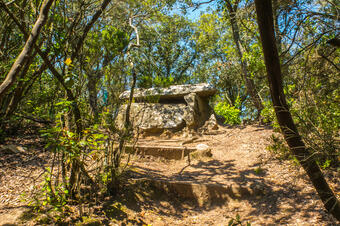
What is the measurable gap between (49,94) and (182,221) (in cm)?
378

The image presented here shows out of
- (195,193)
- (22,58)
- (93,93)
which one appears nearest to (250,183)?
(195,193)

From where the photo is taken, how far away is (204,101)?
882 centimetres

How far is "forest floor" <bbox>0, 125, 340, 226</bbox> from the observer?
9.23 feet

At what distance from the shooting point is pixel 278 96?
2111mm

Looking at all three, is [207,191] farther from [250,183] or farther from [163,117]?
[163,117]

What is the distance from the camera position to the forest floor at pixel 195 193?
2812 mm

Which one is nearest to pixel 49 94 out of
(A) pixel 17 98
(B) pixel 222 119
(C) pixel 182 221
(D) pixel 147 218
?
(A) pixel 17 98

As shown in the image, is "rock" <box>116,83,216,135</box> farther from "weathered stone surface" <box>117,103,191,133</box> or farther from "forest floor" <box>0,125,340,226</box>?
"forest floor" <box>0,125,340,226</box>

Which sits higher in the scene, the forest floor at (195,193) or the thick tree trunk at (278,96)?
the thick tree trunk at (278,96)

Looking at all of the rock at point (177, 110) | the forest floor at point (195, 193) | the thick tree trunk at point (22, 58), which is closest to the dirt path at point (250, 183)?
the forest floor at point (195, 193)

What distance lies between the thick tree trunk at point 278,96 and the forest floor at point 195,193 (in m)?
0.85

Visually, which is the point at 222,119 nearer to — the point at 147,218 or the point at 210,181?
the point at 210,181

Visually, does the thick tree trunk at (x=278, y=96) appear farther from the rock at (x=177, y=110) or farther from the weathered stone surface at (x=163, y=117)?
the weathered stone surface at (x=163, y=117)

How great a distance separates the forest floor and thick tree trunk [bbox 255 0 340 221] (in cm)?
85
